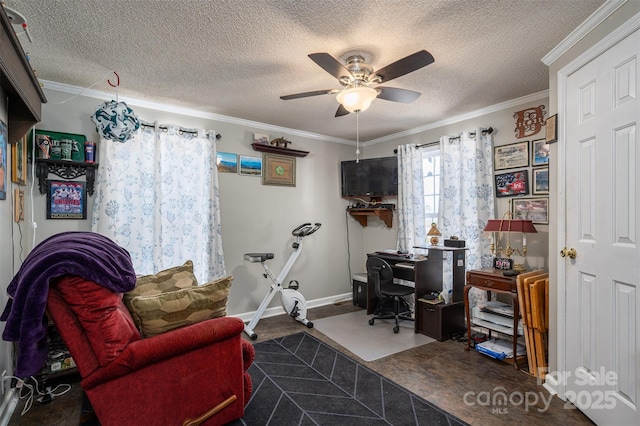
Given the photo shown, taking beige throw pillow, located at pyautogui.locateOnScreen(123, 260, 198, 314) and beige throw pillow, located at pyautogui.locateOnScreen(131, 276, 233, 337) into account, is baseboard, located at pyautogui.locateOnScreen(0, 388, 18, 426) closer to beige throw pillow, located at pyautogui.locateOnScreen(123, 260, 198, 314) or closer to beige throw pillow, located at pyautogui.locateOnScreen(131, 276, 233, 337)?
beige throw pillow, located at pyautogui.locateOnScreen(123, 260, 198, 314)

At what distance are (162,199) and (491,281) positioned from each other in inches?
131

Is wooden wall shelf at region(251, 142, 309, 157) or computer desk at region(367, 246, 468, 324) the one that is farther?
wooden wall shelf at region(251, 142, 309, 157)

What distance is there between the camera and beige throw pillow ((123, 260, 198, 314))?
2.20m

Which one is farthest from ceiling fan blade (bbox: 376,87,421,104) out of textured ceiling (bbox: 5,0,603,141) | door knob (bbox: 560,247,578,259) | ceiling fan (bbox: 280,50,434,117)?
door knob (bbox: 560,247,578,259)

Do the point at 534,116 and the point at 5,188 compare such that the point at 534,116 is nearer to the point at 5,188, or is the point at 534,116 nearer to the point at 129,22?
the point at 129,22

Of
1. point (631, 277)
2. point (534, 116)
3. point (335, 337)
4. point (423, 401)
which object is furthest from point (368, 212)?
point (631, 277)

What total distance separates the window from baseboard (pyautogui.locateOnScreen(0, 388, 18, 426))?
13.6ft

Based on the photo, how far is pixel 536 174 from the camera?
3.03 metres

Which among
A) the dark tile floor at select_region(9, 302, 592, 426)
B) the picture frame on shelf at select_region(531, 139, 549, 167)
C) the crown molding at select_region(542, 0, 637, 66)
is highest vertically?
the crown molding at select_region(542, 0, 637, 66)

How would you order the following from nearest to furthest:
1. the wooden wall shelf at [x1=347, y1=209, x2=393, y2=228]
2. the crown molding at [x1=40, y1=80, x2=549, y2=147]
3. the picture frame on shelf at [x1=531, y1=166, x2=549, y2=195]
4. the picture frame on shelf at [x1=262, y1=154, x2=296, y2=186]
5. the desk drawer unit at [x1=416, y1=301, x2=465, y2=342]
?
the crown molding at [x1=40, y1=80, x2=549, y2=147], the picture frame on shelf at [x1=531, y1=166, x2=549, y2=195], the desk drawer unit at [x1=416, y1=301, x2=465, y2=342], the picture frame on shelf at [x1=262, y1=154, x2=296, y2=186], the wooden wall shelf at [x1=347, y1=209, x2=393, y2=228]

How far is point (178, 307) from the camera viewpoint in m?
1.68

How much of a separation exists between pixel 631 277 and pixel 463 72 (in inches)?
72.2

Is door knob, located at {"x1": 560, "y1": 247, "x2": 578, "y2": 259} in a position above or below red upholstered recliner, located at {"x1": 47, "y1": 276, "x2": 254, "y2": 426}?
above

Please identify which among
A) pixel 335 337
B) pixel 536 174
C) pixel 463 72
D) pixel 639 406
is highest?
pixel 463 72
